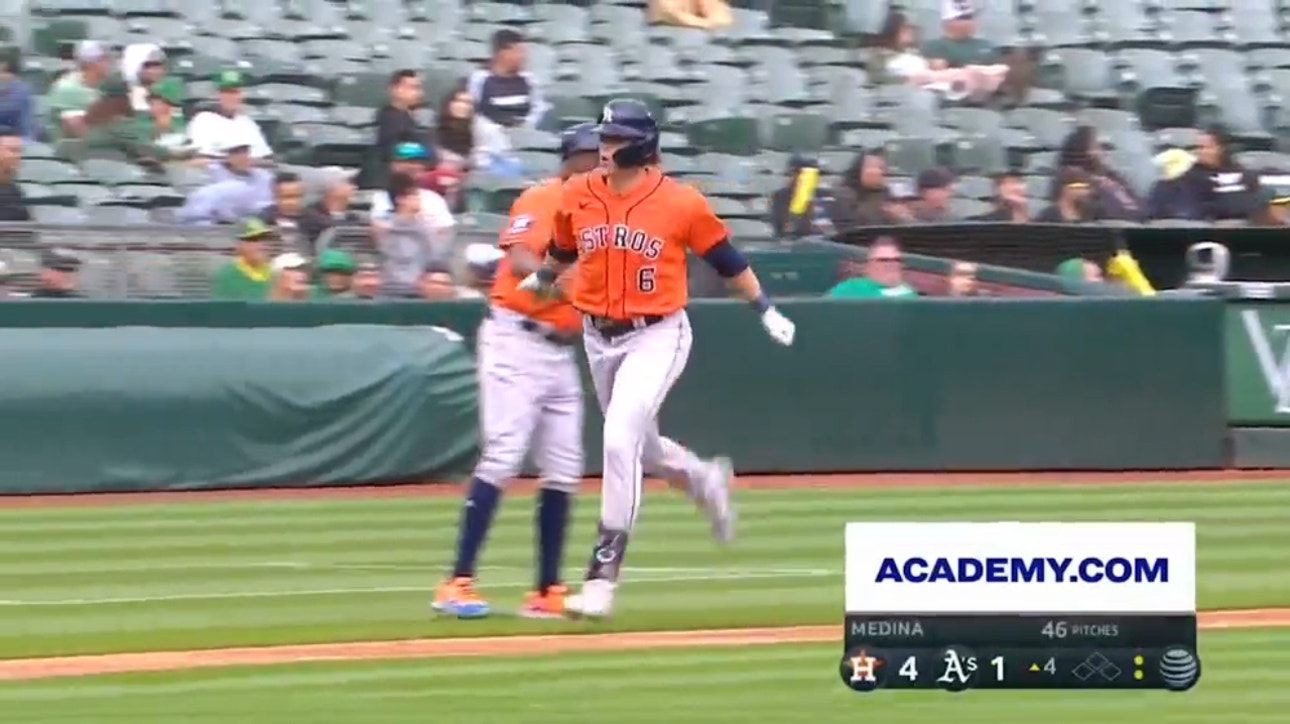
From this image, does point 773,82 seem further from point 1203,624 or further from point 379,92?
point 1203,624

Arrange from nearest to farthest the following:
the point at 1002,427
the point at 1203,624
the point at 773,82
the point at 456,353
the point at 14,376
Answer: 1. the point at 1203,624
2. the point at 14,376
3. the point at 456,353
4. the point at 1002,427
5. the point at 773,82

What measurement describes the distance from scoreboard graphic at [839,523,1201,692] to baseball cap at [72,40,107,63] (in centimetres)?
1163

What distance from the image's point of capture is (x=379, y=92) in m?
18.5

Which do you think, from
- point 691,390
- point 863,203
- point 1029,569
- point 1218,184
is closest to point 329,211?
point 691,390

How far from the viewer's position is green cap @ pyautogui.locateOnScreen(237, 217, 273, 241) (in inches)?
585

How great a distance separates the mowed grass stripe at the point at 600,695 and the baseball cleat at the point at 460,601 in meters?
0.81

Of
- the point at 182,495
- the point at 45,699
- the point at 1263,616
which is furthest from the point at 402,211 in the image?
the point at 45,699

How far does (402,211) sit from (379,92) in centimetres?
339

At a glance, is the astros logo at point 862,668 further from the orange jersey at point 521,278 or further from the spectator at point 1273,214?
the spectator at point 1273,214

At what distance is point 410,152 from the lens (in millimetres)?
16078

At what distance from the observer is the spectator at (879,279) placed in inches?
632

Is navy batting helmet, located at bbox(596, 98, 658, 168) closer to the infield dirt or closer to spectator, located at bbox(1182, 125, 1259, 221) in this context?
the infield dirt

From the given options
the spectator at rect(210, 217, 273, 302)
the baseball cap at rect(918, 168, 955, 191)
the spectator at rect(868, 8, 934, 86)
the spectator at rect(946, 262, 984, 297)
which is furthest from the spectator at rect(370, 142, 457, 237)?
the spectator at rect(868, 8, 934, 86)


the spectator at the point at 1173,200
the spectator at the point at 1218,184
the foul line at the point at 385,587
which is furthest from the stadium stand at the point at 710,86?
the foul line at the point at 385,587
